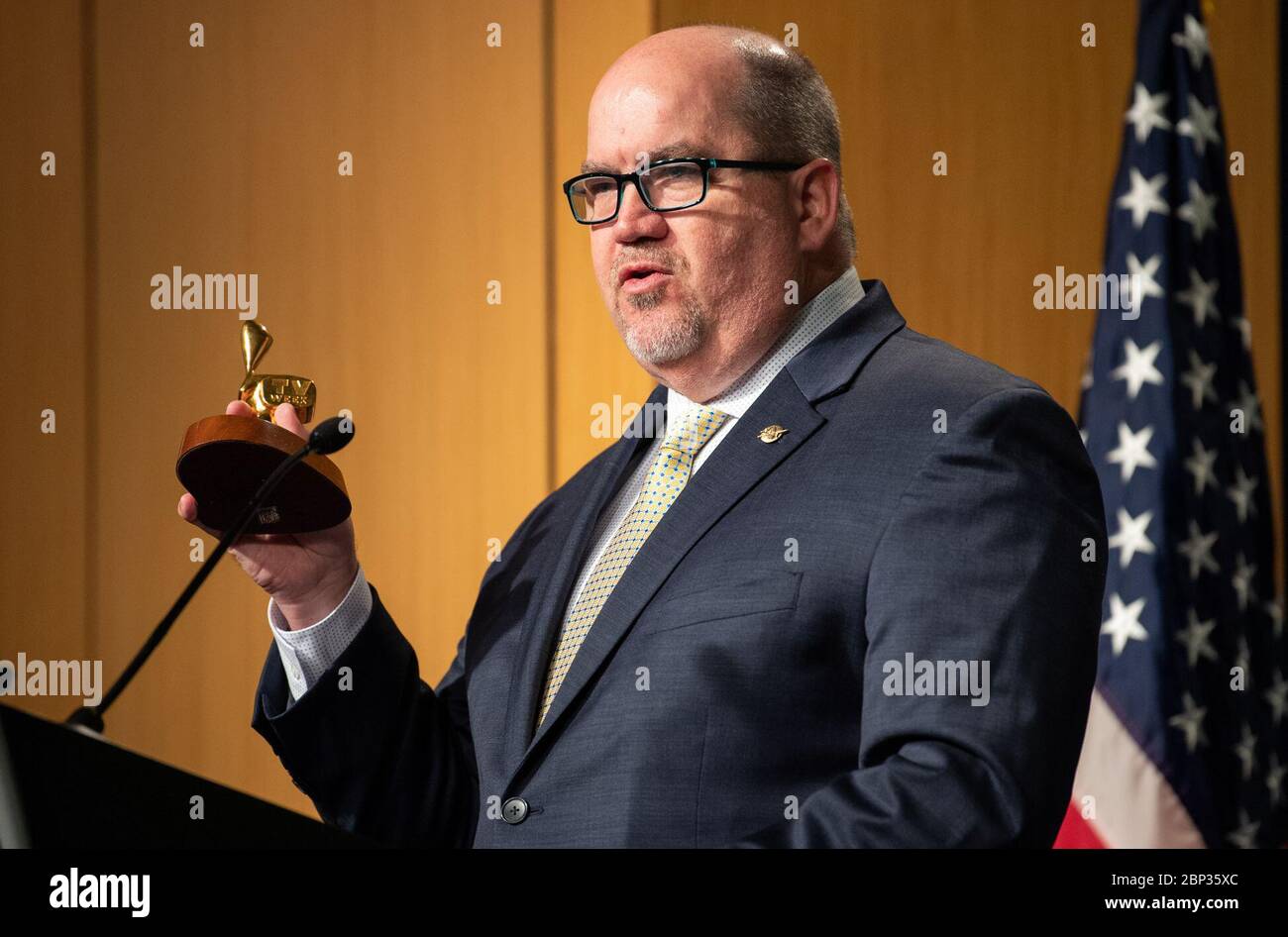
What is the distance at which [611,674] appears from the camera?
5.30 feet

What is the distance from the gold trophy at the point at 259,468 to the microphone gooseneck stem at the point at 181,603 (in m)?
0.03

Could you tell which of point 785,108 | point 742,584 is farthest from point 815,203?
point 742,584

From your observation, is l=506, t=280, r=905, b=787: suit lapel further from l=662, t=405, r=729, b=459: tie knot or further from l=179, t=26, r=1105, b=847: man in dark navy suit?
l=662, t=405, r=729, b=459: tie knot

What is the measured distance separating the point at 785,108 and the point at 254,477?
794mm

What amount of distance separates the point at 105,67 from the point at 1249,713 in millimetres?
2722

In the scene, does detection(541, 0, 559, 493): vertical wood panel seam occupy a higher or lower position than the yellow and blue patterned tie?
higher

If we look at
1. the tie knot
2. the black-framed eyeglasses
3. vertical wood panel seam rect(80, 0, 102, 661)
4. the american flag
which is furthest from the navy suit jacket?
vertical wood panel seam rect(80, 0, 102, 661)

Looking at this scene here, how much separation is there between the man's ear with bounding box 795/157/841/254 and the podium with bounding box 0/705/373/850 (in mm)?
1058

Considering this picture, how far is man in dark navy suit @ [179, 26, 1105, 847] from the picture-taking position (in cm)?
141

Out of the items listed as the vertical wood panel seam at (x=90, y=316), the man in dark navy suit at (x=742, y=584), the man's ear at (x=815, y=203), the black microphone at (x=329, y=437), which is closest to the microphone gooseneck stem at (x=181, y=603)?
the black microphone at (x=329, y=437)

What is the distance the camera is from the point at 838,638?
1514mm

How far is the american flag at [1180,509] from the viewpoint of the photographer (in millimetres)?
2854
